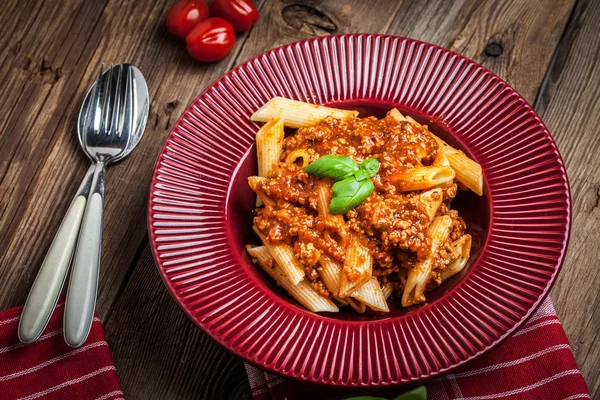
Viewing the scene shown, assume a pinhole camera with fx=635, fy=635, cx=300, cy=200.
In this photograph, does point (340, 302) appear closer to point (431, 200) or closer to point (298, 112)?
point (431, 200)

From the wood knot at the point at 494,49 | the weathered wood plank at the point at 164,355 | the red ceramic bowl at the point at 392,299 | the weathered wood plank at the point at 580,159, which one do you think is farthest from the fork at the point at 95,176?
the weathered wood plank at the point at 580,159

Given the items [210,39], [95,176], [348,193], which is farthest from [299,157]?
[95,176]

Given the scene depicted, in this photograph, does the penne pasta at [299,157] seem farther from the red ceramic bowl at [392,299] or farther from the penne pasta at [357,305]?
the penne pasta at [357,305]

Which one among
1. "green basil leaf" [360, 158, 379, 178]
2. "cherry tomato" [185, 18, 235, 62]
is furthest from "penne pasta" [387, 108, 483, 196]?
"cherry tomato" [185, 18, 235, 62]

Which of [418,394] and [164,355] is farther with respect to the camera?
[164,355]

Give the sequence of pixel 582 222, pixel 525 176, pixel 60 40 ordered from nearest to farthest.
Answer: pixel 525 176 < pixel 582 222 < pixel 60 40

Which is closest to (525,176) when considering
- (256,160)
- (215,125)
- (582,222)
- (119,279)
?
(582,222)

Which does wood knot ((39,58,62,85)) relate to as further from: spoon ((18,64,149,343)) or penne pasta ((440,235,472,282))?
penne pasta ((440,235,472,282))

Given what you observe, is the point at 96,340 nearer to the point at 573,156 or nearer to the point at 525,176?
the point at 525,176
